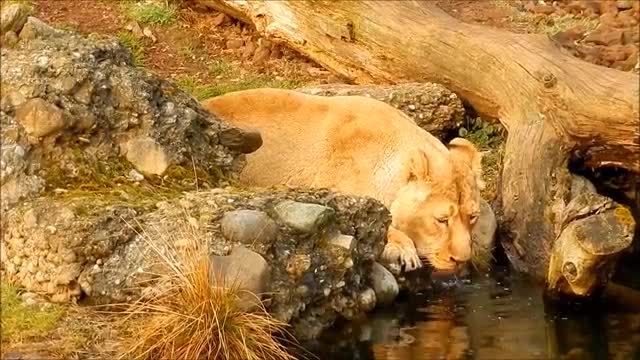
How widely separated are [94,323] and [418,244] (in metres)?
2.82

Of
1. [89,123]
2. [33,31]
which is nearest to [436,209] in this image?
[89,123]

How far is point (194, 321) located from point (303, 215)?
1181 millimetres

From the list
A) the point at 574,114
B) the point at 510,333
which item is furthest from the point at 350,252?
the point at 574,114

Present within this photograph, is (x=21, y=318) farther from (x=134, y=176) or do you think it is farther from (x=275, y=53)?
(x=275, y=53)

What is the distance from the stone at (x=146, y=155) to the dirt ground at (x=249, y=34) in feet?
12.6

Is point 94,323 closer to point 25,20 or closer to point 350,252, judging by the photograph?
point 350,252

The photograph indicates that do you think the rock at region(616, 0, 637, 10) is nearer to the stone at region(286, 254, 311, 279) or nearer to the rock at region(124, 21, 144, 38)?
the rock at region(124, 21, 144, 38)

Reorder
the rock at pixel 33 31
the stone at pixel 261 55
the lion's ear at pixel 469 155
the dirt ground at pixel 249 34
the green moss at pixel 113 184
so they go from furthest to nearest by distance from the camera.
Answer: the stone at pixel 261 55 → the dirt ground at pixel 249 34 → the lion's ear at pixel 469 155 → the rock at pixel 33 31 → the green moss at pixel 113 184

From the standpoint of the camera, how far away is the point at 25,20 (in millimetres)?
7871

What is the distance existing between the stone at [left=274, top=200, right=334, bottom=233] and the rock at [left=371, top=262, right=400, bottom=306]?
2.31ft

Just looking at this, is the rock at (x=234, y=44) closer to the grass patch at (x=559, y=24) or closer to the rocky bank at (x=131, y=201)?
the grass patch at (x=559, y=24)

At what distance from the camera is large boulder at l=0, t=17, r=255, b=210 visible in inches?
286

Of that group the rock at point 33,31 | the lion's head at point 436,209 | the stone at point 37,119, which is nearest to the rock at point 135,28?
the rock at point 33,31

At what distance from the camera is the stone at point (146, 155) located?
7.62m
